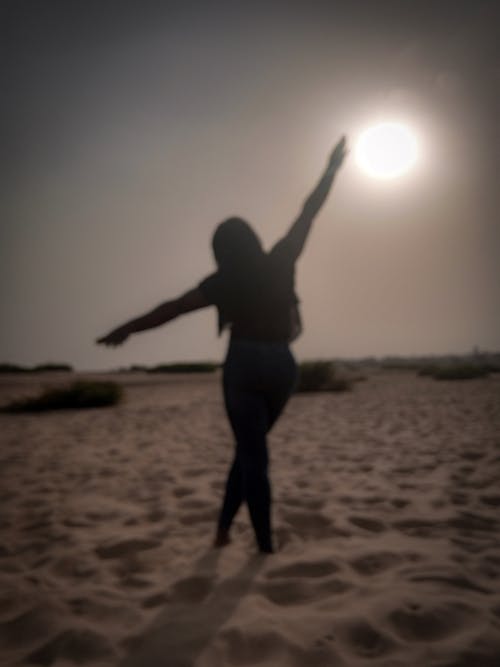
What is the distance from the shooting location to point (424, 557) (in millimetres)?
2270

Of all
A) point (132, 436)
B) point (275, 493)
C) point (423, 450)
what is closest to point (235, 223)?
point (275, 493)

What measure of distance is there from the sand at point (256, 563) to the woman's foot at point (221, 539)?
61 millimetres

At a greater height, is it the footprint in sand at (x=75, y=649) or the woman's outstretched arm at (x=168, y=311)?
the woman's outstretched arm at (x=168, y=311)

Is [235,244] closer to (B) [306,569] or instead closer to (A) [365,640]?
(B) [306,569]

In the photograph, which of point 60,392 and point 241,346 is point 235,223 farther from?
point 60,392

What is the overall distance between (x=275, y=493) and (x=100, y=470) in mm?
1996

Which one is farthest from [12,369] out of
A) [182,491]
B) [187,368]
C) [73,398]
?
[182,491]

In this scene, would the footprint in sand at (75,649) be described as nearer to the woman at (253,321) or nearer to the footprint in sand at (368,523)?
the woman at (253,321)

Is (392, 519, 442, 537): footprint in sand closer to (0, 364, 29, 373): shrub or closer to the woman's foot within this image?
the woman's foot

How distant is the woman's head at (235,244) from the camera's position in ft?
7.50

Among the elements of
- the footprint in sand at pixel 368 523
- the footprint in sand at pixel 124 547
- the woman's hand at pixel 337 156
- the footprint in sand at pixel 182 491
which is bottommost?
the footprint in sand at pixel 182 491

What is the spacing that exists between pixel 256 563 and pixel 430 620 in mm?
899

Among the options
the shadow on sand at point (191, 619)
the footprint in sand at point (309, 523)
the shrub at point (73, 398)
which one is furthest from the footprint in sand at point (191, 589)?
the shrub at point (73, 398)

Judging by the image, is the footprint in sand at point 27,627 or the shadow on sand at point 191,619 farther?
the footprint in sand at point 27,627
